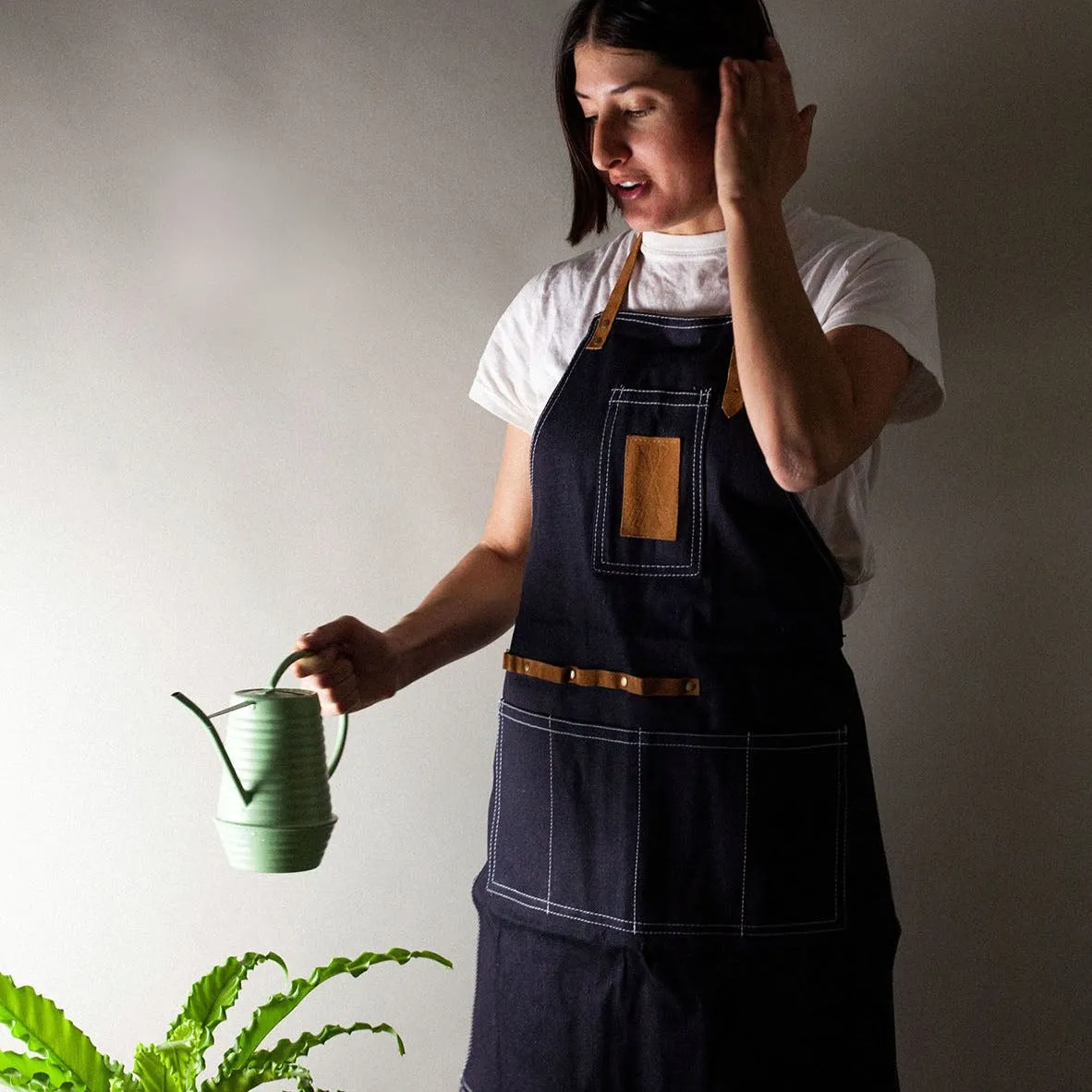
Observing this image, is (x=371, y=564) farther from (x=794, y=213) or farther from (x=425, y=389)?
(x=794, y=213)

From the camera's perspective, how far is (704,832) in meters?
1.35

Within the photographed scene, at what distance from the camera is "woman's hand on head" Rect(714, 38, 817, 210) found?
1.30 m

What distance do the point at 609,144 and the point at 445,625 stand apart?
0.61 meters

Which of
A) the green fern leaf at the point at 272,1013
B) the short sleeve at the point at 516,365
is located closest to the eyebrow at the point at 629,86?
the short sleeve at the point at 516,365

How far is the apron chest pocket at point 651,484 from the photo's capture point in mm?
1384

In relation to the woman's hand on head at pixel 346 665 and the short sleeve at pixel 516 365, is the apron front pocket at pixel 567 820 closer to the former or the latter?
the woman's hand on head at pixel 346 665

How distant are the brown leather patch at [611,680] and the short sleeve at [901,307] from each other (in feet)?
1.32

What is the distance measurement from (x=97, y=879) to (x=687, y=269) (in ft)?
4.05

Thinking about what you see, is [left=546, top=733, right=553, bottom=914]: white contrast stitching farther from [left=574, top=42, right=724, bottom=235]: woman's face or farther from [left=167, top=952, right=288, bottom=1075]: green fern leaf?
[left=574, top=42, right=724, bottom=235]: woman's face

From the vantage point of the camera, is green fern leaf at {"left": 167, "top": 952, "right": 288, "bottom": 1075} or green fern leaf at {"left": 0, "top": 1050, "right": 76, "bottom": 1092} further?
green fern leaf at {"left": 167, "top": 952, "right": 288, "bottom": 1075}

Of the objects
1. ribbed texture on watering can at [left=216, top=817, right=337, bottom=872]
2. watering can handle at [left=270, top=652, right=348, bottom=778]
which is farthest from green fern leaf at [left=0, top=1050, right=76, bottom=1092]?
watering can handle at [left=270, top=652, right=348, bottom=778]

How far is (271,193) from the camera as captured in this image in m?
1.83

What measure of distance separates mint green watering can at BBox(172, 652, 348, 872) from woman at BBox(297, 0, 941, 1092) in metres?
0.11

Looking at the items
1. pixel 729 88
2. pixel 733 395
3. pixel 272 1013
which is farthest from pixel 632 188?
pixel 272 1013
